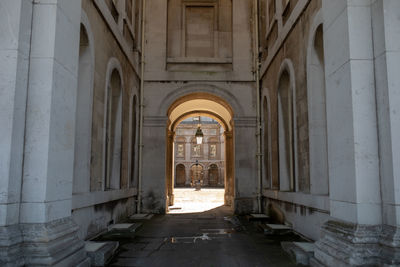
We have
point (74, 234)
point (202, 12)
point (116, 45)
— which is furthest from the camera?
point (202, 12)

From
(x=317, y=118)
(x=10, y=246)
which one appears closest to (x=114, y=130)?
(x=317, y=118)

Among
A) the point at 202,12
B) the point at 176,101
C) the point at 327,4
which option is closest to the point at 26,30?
the point at 327,4

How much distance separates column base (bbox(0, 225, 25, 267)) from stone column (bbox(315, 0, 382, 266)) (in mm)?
3361

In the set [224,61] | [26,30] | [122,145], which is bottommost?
[122,145]

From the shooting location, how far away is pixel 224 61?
12.5 meters

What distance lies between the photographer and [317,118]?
6.40 meters

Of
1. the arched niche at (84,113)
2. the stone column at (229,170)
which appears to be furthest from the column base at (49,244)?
the stone column at (229,170)

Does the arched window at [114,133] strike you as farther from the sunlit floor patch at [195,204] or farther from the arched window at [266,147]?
the arched window at [266,147]

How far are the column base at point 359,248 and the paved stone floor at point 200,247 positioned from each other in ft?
3.61

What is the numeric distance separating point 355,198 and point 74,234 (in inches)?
130

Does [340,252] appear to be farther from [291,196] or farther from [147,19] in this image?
[147,19]

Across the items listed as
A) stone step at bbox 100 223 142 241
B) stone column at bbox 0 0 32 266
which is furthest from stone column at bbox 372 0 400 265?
stone step at bbox 100 223 142 241

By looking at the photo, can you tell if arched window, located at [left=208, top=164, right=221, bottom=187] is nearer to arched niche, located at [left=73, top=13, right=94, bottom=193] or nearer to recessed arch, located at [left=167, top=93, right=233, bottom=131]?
recessed arch, located at [left=167, top=93, right=233, bottom=131]

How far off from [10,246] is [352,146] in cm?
373
